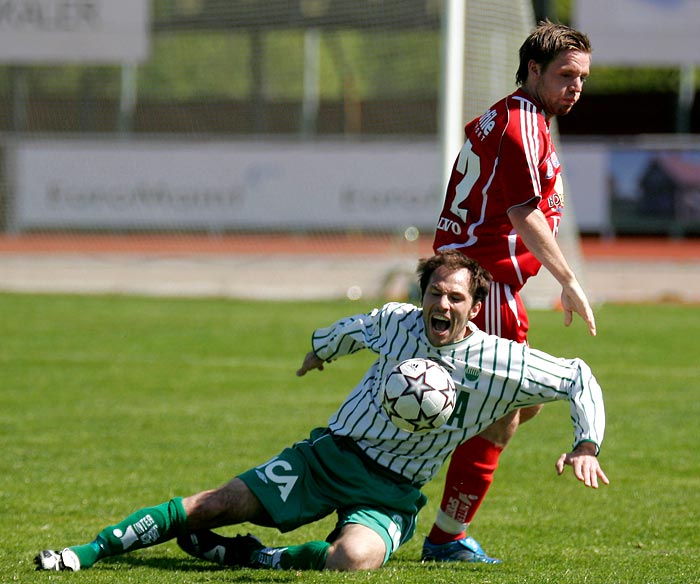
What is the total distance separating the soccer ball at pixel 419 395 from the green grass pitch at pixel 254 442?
62cm

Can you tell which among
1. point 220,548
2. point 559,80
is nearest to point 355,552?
point 220,548

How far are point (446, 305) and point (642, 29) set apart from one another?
69.1 ft

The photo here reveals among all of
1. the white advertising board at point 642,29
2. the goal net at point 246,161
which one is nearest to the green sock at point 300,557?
the goal net at point 246,161

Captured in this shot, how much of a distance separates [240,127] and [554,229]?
819 inches

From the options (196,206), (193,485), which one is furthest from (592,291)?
(193,485)

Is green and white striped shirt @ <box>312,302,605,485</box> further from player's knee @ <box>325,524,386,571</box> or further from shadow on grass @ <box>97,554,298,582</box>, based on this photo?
shadow on grass @ <box>97,554,298,582</box>

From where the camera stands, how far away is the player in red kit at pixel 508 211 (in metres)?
5.15

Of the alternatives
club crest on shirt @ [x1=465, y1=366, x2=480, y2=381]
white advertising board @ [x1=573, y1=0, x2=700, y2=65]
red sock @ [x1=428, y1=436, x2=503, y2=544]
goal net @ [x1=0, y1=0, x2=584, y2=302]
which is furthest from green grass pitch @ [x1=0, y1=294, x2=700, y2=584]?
white advertising board @ [x1=573, y1=0, x2=700, y2=65]

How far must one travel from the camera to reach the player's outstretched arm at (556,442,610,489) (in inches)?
170

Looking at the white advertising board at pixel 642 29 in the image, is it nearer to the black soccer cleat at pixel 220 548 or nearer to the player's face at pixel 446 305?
the player's face at pixel 446 305

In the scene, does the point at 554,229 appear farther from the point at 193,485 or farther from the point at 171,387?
the point at 171,387

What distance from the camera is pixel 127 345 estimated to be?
13172mm

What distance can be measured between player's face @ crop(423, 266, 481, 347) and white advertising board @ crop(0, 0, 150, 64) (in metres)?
19.1

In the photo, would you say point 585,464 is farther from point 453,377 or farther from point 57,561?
point 57,561
